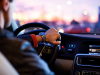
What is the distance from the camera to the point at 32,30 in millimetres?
2062

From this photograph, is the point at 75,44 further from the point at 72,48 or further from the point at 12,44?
the point at 12,44

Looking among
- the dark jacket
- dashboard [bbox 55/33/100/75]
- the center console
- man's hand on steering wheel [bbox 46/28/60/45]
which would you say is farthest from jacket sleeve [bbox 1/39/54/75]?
dashboard [bbox 55/33/100/75]

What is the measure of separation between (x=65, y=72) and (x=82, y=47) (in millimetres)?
419

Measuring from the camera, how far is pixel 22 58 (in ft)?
2.21

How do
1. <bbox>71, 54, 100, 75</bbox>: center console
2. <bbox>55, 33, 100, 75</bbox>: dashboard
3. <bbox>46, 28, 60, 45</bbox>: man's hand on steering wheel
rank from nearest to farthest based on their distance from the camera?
<bbox>46, 28, 60, 45</bbox>: man's hand on steering wheel < <bbox>71, 54, 100, 75</bbox>: center console < <bbox>55, 33, 100, 75</bbox>: dashboard

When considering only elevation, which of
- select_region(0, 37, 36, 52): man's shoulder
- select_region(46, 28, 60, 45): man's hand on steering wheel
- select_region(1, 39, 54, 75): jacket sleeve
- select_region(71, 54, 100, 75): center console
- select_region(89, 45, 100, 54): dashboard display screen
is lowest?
select_region(71, 54, 100, 75): center console

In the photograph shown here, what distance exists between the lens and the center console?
1833 millimetres

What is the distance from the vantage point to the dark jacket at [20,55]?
2.18 ft

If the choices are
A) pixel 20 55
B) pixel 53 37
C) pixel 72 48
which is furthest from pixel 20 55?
pixel 72 48

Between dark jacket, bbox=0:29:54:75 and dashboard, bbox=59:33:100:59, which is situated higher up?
dark jacket, bbox=0:29:54:75

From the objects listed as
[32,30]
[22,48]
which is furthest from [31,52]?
[32,30]

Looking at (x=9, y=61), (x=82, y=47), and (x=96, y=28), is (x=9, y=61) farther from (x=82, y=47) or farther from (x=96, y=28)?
(x=96, y=28)

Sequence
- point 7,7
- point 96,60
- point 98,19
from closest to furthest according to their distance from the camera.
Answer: point 7,7, point 96,60, point 98,19

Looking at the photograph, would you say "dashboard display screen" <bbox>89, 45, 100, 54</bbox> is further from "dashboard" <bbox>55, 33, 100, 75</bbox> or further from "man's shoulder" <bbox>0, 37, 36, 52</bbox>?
"man's shoulder" <bbox>0, 37, 36, 52</bbox>
